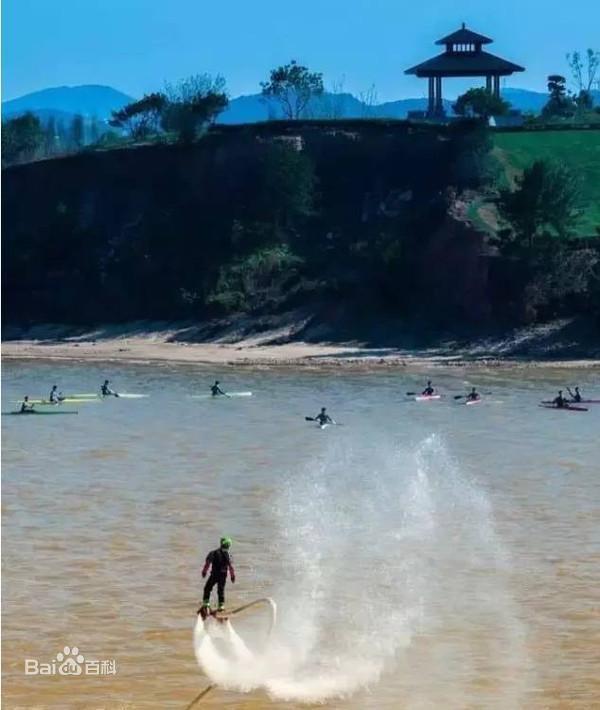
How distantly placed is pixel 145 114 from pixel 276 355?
225ft

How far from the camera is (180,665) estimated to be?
27.8 metres

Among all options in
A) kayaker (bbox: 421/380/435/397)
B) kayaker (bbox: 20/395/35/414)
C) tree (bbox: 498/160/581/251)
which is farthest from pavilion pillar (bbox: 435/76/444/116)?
kayaker (bbox: 20/395/35/414)

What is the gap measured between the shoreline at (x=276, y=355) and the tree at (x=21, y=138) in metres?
48.3

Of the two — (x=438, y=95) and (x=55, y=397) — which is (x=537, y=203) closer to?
(x=438, y=95)

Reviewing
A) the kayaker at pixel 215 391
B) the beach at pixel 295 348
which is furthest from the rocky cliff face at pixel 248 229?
the kayaker at pixel 215 391

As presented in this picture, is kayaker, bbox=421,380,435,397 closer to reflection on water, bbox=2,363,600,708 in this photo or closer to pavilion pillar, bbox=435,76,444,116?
reflection on water, bbox=2,363,600,708

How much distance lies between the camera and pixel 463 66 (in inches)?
4592

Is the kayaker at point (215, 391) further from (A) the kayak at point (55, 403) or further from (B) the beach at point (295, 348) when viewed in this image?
(B) the beach at point (295, 348)

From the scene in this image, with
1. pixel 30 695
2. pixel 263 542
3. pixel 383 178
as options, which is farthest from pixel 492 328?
pixel 30 695

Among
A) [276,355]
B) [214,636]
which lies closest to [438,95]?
[276,355]

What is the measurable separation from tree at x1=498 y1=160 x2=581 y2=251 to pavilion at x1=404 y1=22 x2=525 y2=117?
2660 centimetres

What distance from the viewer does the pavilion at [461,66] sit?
116m

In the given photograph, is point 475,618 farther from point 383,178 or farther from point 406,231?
point 383,178

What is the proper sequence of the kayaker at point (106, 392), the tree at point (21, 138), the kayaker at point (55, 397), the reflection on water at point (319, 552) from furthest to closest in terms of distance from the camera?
the tree at point (21, 138), the kayaker at point (106, 392), the kayaker at point (55, 397), the reflection on water at point (319, 552)
